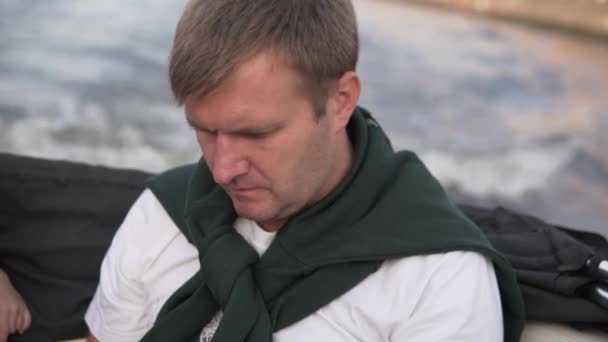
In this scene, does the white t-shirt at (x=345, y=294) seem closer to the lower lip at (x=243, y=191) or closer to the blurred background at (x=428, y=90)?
the lower lip at (x=243, y=191)

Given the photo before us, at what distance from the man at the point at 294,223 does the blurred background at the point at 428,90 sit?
5.92 feet

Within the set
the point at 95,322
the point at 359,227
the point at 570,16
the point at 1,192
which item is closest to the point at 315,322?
the point at 359,227

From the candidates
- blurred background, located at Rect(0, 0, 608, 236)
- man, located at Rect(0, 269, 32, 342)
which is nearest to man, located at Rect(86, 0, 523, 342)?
man, located at Rect(0, 269, 32, 342)

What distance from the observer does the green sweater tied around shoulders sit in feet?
4.19

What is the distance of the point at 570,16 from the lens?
4203 mm

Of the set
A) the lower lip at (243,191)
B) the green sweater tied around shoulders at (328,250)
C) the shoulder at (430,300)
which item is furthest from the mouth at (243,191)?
the shoulder at (430,300)

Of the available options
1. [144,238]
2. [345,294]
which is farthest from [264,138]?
[144,238]

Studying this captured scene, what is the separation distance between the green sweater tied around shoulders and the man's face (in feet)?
0.22

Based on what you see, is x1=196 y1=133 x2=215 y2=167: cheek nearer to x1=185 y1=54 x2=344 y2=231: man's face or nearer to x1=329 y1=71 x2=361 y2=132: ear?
x1=185 y1=54 x2=344 y2=231: man's face

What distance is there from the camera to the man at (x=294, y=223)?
46.0 inches

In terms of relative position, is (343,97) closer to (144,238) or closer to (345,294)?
(345,294)

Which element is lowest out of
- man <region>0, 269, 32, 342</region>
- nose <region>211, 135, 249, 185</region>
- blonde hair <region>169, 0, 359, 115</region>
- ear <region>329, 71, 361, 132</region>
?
man <region>0, 269, 32, 342</region>

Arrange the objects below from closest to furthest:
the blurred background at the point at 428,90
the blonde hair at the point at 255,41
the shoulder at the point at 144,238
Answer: the blonde hair at the point at 255,41 → the shoulder at the point at 144,238 → the blurred background at the point at 428,90

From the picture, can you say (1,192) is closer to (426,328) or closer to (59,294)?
(59,294)
